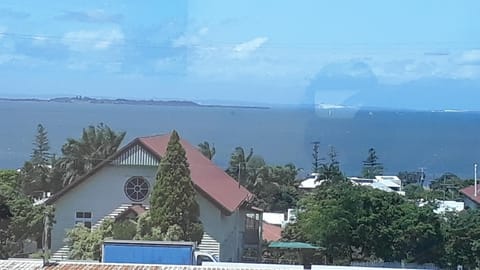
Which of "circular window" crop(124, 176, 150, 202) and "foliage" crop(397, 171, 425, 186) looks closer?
"circular window" crop(124, 176, 150, 202)

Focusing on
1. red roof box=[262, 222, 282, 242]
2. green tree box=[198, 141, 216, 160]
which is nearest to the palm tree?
green tree box=[198, 141, 216, 160]

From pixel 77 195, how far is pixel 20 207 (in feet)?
1.93

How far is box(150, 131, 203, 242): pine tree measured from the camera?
845 cm

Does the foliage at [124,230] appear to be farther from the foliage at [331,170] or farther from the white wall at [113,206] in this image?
the foliage at [331,170]

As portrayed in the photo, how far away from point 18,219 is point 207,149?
2.35 m

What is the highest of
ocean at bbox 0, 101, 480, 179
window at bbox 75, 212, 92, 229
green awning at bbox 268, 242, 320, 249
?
ocean at bbox 0, 101, 480, 179

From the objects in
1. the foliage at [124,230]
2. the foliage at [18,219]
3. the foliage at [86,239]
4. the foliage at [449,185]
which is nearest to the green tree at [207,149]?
the foliage at [124,230]

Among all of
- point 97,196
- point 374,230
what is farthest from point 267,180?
point 97,196

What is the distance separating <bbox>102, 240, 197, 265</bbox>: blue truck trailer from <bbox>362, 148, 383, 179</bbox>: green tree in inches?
117

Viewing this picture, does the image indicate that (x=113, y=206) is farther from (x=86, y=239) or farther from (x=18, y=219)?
(x=18, y=219)

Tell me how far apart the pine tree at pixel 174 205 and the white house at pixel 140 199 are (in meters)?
0.09

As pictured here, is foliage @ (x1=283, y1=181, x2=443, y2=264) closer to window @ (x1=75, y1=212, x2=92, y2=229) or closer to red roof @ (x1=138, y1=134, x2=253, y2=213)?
red roof @ (x1=138, y1=134, x2=253, y2=213)

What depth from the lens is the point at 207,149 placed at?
9.89 metres

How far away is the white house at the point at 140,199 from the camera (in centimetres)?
864
